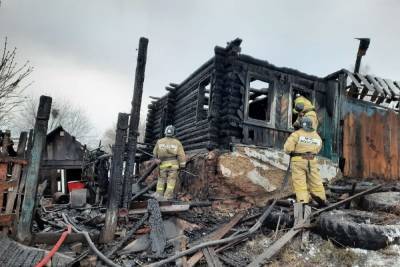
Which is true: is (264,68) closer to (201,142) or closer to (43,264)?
(201,142)

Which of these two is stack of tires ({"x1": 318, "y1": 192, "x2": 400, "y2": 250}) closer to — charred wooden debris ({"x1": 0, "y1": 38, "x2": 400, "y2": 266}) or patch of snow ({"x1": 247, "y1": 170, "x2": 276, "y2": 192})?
charred wooden debris ({"x1": 0, "y1": 38, "x2": 400, "y2": 266})

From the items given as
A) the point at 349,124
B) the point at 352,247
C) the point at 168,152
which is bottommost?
the point at 352,247

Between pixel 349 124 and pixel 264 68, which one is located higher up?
pixel 264 68

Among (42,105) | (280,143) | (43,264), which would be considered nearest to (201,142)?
(280,143)

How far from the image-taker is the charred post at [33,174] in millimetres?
4666

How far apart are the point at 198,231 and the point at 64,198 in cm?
730

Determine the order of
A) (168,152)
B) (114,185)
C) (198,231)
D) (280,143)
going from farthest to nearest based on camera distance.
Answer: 1. (280,143)
2. (168,152)
3. (198,231)
4. (114,185)

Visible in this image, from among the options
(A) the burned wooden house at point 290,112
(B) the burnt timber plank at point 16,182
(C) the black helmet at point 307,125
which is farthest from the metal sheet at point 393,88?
(B) the burnt timber plank at point 16,182

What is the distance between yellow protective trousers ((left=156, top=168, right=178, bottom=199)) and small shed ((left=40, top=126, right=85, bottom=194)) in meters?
10.9

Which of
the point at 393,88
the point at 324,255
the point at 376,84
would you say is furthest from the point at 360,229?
the point at 393,88

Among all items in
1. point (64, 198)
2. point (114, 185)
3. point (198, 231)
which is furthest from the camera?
point (64, 198)

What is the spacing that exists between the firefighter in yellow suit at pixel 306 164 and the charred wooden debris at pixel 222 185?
23.2 inches

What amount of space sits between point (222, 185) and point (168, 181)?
56.1 inches

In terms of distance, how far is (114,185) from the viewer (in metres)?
5.59
